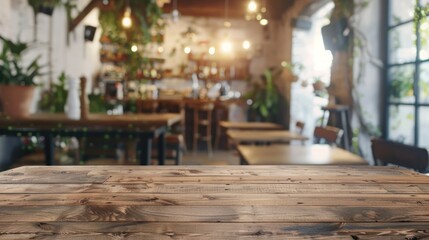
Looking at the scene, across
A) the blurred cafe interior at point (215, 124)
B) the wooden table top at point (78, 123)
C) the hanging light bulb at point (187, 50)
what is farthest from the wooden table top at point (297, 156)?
the hanging light bulb at point (187, 50)

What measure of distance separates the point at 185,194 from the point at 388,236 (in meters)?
0.55

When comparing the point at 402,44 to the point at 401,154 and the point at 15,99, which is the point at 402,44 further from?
the point at 15,99

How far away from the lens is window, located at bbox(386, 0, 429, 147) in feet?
11.9

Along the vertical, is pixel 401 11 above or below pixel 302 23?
below

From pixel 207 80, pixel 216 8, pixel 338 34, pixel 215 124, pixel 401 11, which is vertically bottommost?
pixel 215 124

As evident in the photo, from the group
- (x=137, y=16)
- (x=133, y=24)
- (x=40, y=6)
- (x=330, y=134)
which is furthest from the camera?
(x=133, y=24)

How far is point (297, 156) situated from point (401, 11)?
249 cm

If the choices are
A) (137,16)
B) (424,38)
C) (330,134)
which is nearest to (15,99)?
(330,134)

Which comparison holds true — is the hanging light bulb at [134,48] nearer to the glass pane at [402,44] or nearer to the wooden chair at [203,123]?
the wooden chair at [203,123]

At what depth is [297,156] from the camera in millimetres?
2621

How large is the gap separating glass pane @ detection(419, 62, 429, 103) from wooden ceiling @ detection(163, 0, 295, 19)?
411 cm

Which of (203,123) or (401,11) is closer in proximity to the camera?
(401,11)

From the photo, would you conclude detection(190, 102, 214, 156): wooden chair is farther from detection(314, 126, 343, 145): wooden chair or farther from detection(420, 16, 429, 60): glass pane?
detection(420, 16, 429, 60): glass pane

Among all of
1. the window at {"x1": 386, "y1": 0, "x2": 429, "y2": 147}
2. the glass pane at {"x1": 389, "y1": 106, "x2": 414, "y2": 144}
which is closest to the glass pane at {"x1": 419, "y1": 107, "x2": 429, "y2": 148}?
the window at {"x1": 386, "y1": 0, "x2": 429, "y2": 147}
